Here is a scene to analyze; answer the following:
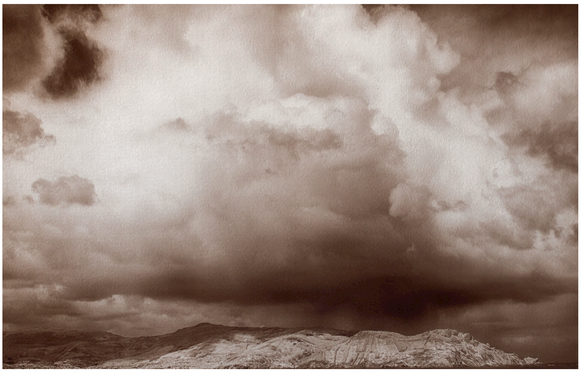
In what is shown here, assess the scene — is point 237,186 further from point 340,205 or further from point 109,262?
point 109,262

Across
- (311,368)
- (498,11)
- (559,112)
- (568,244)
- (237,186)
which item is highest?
(498,11)

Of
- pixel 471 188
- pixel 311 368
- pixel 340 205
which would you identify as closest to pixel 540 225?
pixel 471 188

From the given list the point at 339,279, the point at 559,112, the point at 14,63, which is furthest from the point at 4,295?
the point at 559,112

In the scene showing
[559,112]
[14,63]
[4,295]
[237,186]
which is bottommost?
[4,295]

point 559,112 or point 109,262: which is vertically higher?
point 559,112

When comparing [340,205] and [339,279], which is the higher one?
[340,205]

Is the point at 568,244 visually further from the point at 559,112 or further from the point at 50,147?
the point at 50,147
